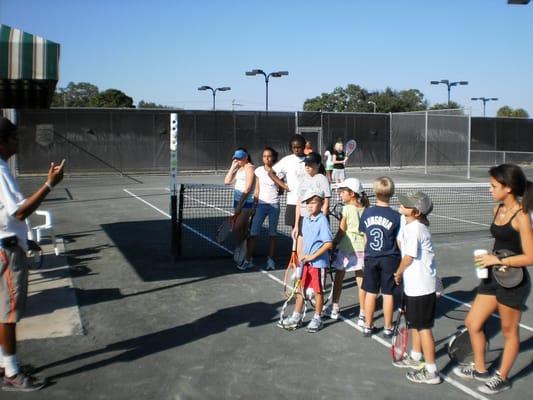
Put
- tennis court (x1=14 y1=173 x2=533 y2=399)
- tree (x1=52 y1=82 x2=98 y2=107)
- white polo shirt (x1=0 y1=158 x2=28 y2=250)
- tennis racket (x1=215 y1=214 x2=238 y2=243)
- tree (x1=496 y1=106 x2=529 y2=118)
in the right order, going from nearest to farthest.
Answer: white polo shirt (x1=0 y1=158 x2=28 y2=250) < tennis court (x1=14 y1=173 x2=533 y2=399) < tennis racket (x1=215 y1=214 x2=238 y2=243) < tree (x1=496 y1=106 x2=529 y2=118) < tree (x1=52 y1=82 x2=98 y2=107)

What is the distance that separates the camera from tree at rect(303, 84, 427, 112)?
91.1 m

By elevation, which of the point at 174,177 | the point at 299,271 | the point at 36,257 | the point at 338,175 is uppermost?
the point at 338,175

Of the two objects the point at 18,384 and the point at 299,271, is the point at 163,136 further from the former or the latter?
the point at 18,384

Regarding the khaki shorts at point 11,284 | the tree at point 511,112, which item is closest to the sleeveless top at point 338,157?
the khaki shorts at point 11,284

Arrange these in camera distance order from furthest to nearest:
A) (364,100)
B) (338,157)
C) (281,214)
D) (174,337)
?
(364,100) → (338,157) → (281,214) → (174,337)

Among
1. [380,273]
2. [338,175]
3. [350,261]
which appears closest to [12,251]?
[380,273]

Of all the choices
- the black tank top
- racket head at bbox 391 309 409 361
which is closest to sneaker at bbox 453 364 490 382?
racket head at bbox 391 309 409 361

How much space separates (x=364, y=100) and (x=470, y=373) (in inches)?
3780

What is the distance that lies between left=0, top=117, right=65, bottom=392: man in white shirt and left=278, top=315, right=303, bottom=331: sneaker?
2344 millimetres

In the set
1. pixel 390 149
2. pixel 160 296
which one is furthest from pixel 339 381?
pixel 390 149

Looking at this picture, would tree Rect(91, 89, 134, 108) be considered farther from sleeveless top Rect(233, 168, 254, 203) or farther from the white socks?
the white socks

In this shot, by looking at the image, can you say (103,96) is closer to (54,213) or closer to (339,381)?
(54,213)

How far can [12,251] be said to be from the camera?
395 cm

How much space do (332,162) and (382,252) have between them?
1315 centimetres
